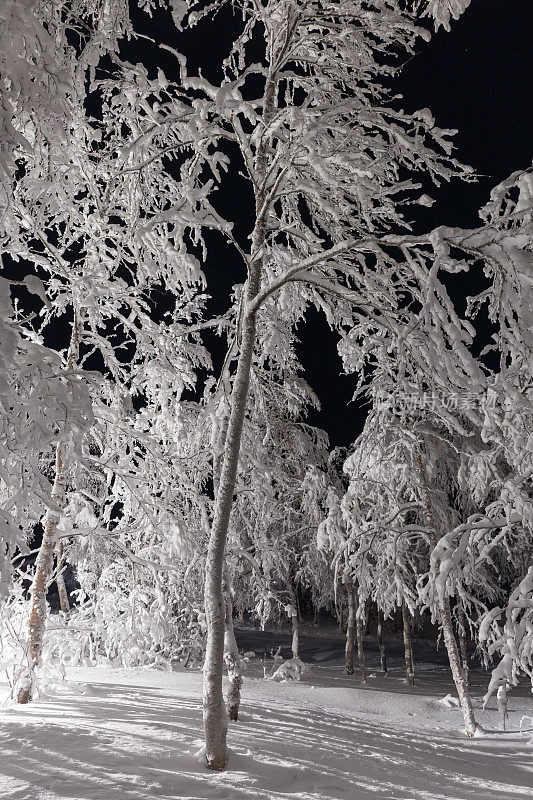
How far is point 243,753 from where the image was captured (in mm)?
5695

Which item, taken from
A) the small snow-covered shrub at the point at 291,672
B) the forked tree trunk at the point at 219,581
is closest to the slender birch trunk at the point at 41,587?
the forked tree trunk at the point at 219,581

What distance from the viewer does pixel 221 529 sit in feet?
19.1

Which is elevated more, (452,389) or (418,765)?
(452,389)

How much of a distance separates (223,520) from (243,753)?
93.4 inches

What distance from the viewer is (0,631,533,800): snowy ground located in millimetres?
4461

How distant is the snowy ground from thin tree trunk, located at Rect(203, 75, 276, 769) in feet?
1.13

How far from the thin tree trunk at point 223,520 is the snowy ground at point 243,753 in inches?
13.6

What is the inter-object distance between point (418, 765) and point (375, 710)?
246 inches

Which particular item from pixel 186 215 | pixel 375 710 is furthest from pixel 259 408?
pixel 375 710

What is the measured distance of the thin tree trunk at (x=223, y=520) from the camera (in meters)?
5.25

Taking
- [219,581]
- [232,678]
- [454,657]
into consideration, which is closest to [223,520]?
[219,581]

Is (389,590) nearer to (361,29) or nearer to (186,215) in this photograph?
(186,215)

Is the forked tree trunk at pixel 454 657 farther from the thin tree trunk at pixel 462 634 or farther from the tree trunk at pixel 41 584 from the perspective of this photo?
the tree trunk at pixel 41 584

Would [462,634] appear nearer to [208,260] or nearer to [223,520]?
[223,520]
